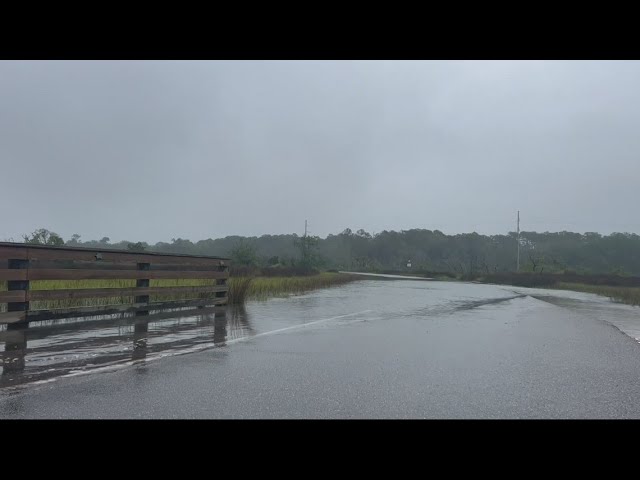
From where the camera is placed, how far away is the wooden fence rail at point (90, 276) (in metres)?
8.42

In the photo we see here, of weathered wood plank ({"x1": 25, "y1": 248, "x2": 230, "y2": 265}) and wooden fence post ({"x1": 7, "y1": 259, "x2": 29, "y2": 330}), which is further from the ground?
weathered wood plank ({"x1": 25, "y1": 248, "x2": 230, "y2": 265})

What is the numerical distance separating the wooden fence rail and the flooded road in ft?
1.16

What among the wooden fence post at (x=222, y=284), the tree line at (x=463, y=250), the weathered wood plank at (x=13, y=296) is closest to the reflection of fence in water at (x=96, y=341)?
the weathered wood plank at (x=13, y=296)

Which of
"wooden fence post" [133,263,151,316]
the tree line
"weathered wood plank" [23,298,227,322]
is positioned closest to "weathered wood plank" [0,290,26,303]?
"weathered wood plank" [23,298,227,322]

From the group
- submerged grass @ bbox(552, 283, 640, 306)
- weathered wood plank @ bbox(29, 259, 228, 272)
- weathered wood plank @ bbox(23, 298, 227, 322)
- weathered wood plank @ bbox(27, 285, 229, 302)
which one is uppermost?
weathered wood plank @ bbox(29, 259, 228, 272)

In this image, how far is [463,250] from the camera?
5167 inches

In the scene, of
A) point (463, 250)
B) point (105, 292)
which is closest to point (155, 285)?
point (105, 292)

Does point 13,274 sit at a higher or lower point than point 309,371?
higher

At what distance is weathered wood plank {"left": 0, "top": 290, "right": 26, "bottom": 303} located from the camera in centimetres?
817

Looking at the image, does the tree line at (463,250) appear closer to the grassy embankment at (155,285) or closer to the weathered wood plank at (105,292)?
the grassy embankment at (155,285)

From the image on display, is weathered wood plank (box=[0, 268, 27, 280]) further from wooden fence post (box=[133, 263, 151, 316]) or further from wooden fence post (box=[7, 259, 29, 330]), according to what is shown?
wooden fence post (box=[133, 263, 151, 316])

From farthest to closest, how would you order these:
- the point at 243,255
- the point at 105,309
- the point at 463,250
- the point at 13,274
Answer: the point at 463,250 → the point at 243,255 → the point at 105,309 → the point at 13,274

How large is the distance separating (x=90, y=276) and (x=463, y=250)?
128366 millimetres

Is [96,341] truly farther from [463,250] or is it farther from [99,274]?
[463,250]
